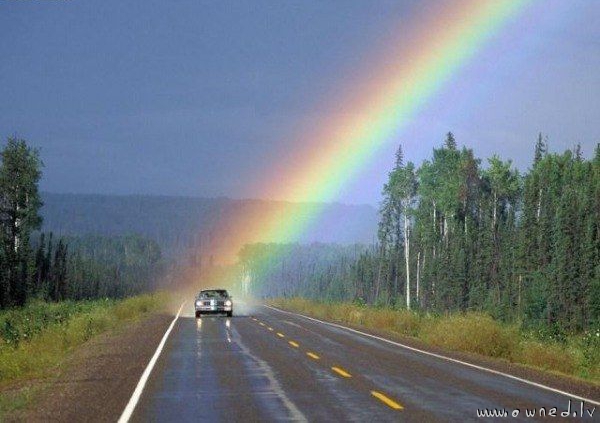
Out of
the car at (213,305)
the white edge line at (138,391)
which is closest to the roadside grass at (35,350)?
the white edge line at (138,391)

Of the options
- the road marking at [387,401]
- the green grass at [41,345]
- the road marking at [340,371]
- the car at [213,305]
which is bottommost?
the green grass at [41,345]

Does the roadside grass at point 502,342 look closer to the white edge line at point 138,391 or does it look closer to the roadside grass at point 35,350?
the white edge line at point 138,391

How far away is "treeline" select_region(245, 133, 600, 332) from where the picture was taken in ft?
246

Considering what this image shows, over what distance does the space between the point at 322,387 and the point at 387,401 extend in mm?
2195

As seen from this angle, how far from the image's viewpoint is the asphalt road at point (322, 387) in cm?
1274

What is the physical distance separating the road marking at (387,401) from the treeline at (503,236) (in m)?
55.9

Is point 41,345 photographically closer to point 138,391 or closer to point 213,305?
point 138,391

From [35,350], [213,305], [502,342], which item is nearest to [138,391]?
[35,350]

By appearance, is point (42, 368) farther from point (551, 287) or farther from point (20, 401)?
point (551, 287)

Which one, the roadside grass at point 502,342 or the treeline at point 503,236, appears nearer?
the roadside grass at point 502,342

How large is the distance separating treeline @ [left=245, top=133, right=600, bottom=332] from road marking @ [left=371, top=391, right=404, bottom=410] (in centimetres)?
5586

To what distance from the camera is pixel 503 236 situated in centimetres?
9056

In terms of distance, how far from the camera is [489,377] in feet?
60.1

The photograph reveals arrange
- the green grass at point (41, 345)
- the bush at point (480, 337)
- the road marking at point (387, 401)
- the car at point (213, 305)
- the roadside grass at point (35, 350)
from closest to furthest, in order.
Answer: the road marking at point (387, 401), the roadside grass at point (35, 350), the green grass at point (41, 345), the bush at point (480, 337), the car at point (213, 305)
